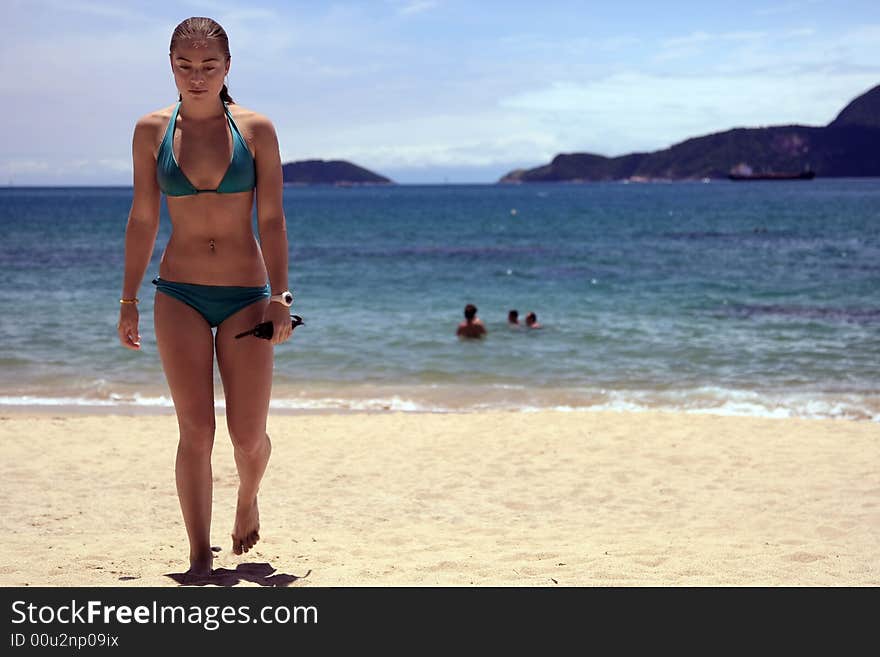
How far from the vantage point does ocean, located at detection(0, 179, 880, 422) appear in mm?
11258

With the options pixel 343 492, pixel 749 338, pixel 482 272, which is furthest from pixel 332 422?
pixel 482 272

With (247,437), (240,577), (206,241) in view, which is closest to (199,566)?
(240,577)

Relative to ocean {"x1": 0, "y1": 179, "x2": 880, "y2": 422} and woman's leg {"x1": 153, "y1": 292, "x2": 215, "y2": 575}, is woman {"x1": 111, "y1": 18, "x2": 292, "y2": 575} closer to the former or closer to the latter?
woman's leg {"x1": 153, "y1": 292, "x2": 215, "y2": 575}

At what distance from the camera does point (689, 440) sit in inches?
330

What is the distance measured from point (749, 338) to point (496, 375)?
5.21 metres

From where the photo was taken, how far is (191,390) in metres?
3.81

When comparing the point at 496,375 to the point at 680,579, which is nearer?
the point at 680,579

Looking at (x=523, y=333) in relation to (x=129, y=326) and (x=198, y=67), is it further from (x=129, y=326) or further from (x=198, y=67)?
(x=198, y=67)

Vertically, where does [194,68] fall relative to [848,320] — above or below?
above

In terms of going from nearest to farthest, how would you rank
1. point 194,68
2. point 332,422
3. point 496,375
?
1. point 194,68
2. point 332,422
3. point 496,375

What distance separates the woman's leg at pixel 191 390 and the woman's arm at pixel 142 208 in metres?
0.17

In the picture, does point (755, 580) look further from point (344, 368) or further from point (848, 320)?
point (848, 320)

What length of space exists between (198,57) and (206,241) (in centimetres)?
72

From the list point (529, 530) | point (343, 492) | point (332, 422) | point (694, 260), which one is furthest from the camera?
point (694, 260)
